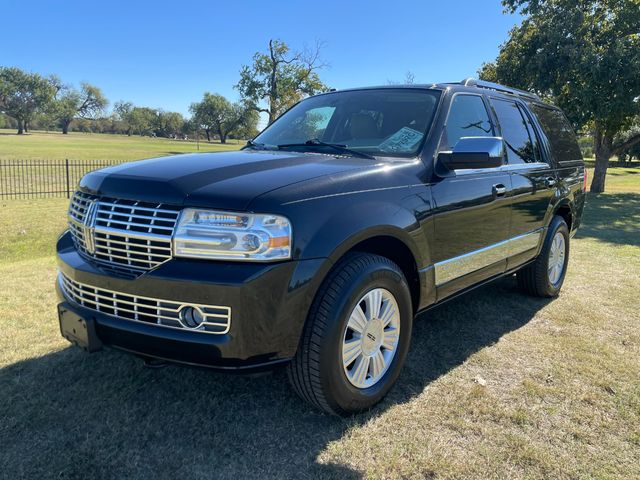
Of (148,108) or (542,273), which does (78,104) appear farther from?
(542,273)

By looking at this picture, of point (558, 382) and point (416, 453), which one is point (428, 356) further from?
point (416, 453)

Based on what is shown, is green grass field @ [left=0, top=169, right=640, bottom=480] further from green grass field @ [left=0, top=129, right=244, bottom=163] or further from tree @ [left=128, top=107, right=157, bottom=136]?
tree @ [left=128, top=107, right=157, bottom=136]

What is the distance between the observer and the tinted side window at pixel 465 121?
11.6 ft

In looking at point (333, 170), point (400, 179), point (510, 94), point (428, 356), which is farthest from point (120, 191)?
point (510, 94)

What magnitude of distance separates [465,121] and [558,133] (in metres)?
2.18

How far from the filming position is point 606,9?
18.1 metres

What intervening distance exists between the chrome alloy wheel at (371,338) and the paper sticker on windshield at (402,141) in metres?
1.04

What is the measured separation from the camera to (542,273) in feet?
16.4

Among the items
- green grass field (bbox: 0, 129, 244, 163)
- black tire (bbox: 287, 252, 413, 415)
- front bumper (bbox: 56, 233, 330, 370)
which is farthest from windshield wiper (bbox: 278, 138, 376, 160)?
green grass field (bbox: 0, 129, 244, 163)

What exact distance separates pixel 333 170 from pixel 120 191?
1.12 metres

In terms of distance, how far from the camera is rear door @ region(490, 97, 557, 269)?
4.21 m

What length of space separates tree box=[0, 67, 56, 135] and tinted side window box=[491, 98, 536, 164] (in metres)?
113

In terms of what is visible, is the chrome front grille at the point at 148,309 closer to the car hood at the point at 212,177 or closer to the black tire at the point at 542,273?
the car hood at the point at 212,177

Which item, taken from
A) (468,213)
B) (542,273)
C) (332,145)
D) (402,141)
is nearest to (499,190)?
(468,213)
